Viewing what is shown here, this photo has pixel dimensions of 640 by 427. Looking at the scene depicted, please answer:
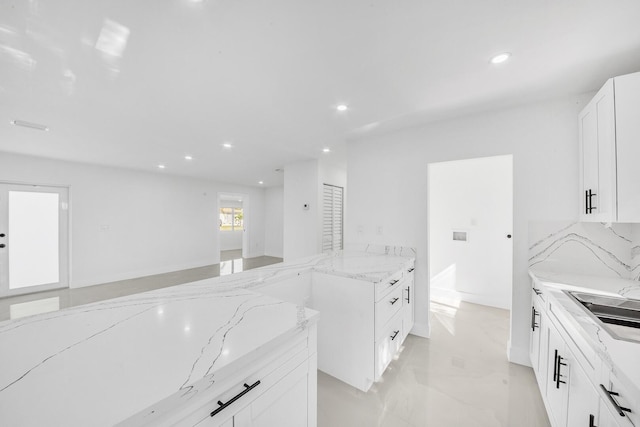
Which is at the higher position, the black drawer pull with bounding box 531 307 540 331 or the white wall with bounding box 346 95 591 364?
the white wall with bounding box 346 95 591 364

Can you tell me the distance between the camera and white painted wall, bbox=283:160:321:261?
164 inches

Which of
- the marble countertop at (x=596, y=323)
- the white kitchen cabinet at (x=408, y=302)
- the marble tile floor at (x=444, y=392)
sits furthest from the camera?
the white kitchen cabinet at (x=408, y=302)

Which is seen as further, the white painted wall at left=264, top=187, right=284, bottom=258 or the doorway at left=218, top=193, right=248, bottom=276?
the doorway at left=218, top=193, right=248, bottom=276

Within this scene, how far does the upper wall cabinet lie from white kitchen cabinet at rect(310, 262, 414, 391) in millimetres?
1463

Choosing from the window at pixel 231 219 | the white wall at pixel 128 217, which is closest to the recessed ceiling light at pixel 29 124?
the white wall at pixel 128 217

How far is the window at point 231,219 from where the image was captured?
9055mm

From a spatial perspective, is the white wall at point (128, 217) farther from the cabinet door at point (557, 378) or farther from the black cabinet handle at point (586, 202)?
the black cabinet handle at point (586, 202)

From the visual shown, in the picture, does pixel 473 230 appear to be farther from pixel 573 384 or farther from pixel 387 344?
pixel 573 384

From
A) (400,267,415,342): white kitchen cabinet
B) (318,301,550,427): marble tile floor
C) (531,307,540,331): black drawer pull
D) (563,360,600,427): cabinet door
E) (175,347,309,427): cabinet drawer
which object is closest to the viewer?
(175,347,309,427): cabinet drawer

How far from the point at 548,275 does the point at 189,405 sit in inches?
101

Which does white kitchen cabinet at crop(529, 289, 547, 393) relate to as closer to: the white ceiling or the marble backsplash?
the marble backsplash

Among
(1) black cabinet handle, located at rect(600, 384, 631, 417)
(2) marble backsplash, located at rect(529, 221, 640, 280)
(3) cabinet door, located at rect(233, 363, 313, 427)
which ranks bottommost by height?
(3) cabinet door, located at rect(233, 363, 313, 427)

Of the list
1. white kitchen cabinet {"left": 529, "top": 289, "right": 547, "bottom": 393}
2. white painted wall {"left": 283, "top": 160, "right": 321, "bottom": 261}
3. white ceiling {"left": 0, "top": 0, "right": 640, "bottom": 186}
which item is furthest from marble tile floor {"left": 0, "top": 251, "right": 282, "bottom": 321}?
white kitchen cabinet {"left": 529, "top": 289, "right": 547, "bottom": 393}

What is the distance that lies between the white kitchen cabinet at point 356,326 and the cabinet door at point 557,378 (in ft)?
3.32
